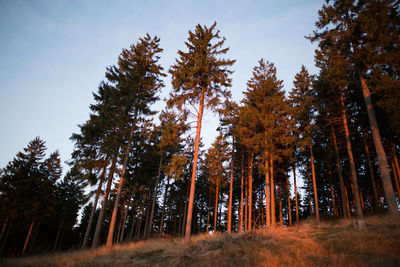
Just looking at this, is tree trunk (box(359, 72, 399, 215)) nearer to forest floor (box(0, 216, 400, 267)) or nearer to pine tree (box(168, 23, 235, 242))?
forest floor (box(0, 216, 400, 267))

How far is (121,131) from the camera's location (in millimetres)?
16203

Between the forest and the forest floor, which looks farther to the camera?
the forest

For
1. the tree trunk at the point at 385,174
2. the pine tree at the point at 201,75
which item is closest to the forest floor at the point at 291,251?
the tree trunk at the point at 385,174

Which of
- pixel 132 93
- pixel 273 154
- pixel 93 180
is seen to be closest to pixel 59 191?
pixel 93 180

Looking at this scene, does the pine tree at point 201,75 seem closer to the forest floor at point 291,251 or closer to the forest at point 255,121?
the forest at point 255,121

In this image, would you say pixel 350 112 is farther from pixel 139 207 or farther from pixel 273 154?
pixel 139 207

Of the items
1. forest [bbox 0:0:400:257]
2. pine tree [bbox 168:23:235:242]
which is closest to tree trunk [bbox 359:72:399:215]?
forest [bbox 0:0:400:257]

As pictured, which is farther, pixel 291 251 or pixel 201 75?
pixel 201 75

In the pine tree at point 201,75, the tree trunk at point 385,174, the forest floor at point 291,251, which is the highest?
the pine tree at point 201,75

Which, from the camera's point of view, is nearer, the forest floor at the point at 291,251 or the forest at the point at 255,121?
the forest floor at the point at 291,251

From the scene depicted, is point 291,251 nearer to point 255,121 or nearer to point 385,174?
point 385,174

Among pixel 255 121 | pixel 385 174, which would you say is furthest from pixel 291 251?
pixel 255 121

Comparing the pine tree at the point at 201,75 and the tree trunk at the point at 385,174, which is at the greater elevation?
the pine tree at the point at 201,75

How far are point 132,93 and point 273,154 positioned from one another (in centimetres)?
1313
